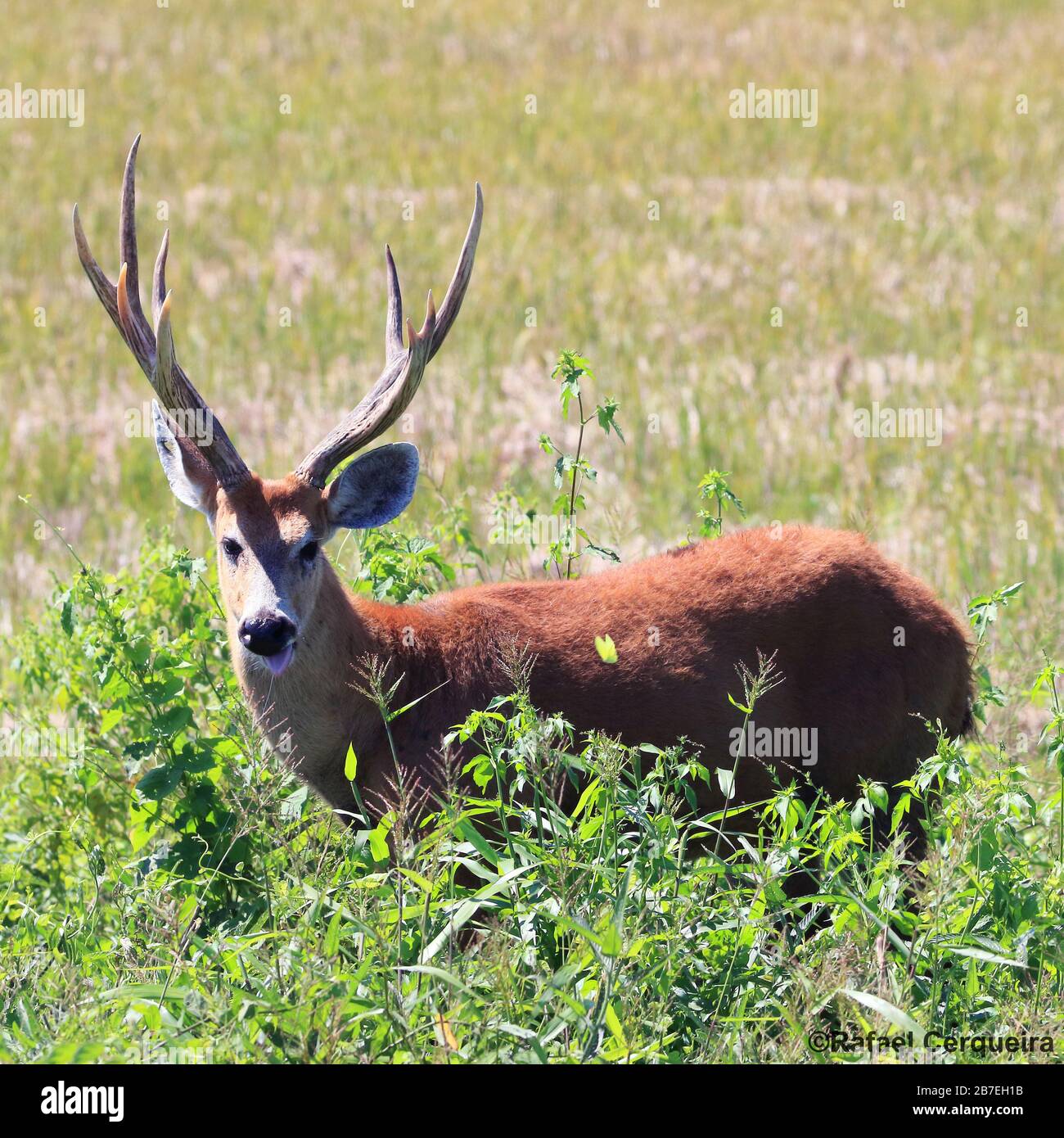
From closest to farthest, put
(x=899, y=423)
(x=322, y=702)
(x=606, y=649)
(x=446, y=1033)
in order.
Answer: (x=446, y=1033) < (x=606, y=649) < (x=322, y=702) < (x=899, y=423)

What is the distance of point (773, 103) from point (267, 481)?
53.5ft

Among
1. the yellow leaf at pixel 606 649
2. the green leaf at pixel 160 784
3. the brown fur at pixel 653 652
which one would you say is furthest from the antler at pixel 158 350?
the yellow leaf at pixel 606 649

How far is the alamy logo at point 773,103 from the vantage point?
64.4 feet

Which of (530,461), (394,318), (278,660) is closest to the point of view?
(278,660)

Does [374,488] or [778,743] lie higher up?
[374,488]

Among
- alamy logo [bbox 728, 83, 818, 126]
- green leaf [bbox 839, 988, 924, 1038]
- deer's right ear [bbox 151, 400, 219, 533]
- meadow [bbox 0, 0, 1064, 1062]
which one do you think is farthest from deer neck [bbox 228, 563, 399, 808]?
alamy logo [bbox 728, 83, 818, 126]

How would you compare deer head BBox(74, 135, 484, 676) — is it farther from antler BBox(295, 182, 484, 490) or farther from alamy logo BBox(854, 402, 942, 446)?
alamy logo BBox(854, 402, 942, 446)

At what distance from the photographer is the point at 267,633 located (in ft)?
15.9

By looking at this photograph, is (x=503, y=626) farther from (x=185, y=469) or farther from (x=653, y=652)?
(x=185, y=469)

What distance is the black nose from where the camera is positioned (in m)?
4.84

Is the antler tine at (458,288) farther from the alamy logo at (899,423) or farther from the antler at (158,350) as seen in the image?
the alamy logo at (899,423)

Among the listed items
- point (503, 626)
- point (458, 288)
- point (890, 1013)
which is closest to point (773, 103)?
point (458, 288)
